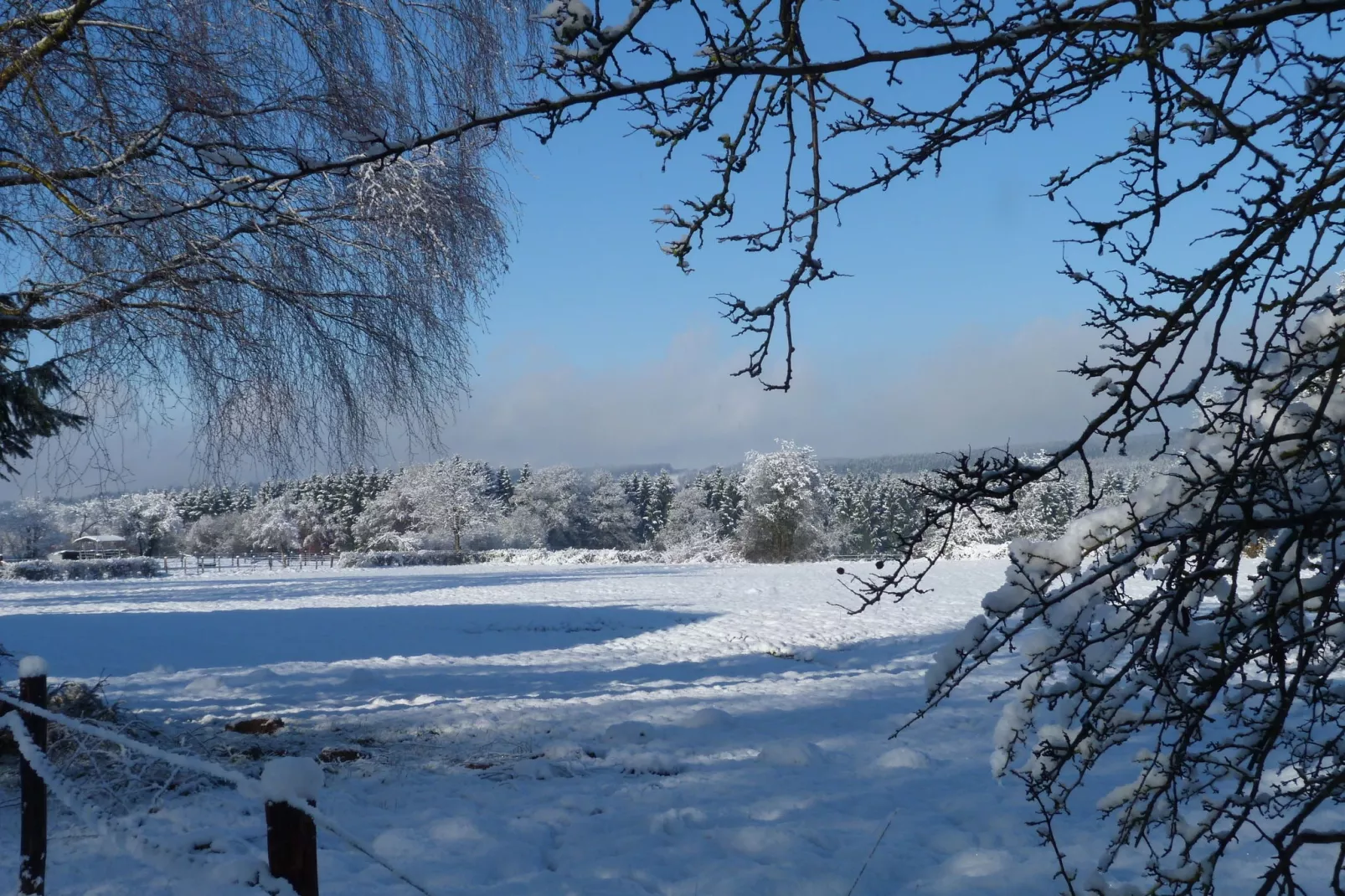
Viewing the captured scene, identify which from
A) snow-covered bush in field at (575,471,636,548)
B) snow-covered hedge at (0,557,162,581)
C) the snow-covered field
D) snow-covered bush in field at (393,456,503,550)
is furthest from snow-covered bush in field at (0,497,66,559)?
the snow-covered field

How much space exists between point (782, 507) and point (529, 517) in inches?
969

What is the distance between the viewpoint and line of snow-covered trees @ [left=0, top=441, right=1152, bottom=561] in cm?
4472

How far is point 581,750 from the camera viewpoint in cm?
640

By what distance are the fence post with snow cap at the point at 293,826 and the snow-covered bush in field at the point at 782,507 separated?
41.5 meters

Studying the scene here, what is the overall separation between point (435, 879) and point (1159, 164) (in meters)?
4.03

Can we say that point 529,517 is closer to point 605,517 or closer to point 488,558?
point 605,517

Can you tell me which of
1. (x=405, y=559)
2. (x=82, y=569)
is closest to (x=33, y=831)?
(x=82, y=569)

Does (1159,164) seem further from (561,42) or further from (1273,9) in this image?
(561,42)

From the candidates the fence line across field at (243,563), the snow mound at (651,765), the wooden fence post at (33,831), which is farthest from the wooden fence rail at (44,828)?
the fence line across field at (243,563)

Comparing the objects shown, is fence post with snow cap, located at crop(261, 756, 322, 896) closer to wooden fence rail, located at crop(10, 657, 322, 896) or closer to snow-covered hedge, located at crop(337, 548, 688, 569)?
wooden fence rail, located at crop(10, 657, 322, 896)

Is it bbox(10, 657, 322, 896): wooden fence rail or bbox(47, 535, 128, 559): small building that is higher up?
bbox(10, 657, 322, 896): wooden fence rail

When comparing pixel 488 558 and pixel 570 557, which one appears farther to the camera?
pixel 488 558

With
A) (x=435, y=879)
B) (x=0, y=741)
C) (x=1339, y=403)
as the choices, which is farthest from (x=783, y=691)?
(x=1339, y=403)

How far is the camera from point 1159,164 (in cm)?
186
